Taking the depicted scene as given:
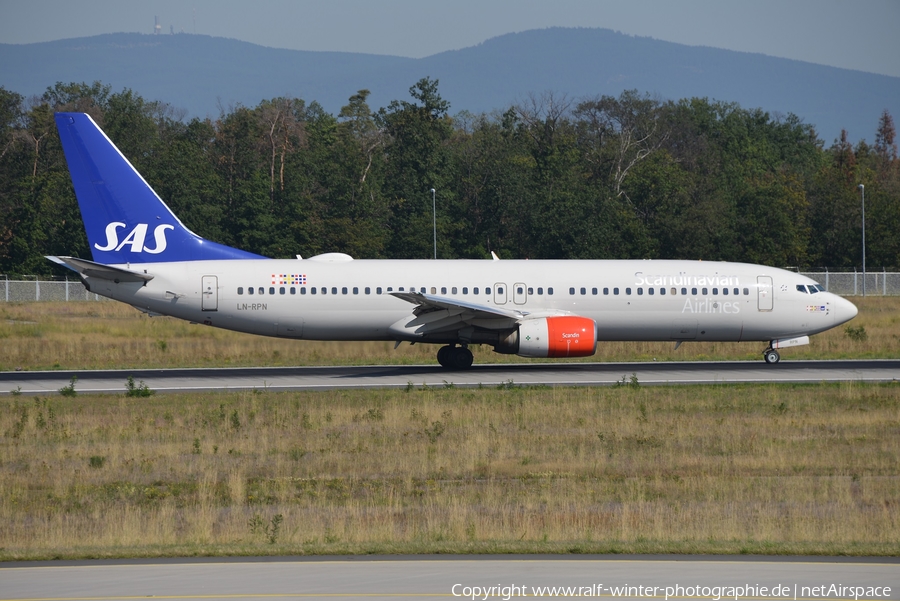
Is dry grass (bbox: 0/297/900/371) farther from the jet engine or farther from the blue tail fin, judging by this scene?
the jet engine

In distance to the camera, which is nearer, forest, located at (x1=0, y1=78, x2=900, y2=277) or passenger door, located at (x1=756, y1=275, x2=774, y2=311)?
passenger door, located at (x1=756, y1=275, x2=774, y2=311)

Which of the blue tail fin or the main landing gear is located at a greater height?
the blue tail fin

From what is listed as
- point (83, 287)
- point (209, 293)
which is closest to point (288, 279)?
point (209, 293)

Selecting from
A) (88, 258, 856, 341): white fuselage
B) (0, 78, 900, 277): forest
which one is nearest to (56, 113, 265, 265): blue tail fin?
(88, 258, 856, 341): white fuselage

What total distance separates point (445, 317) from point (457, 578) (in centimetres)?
2147

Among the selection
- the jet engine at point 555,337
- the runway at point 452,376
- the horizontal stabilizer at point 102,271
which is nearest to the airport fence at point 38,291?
the runway at point 452,376

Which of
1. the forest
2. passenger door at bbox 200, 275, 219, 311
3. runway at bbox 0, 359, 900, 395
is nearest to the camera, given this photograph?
runway at bbox 0, 359, 900, 395

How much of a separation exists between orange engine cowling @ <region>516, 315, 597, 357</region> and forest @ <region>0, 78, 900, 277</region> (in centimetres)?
4273

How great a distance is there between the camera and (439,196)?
281 ft

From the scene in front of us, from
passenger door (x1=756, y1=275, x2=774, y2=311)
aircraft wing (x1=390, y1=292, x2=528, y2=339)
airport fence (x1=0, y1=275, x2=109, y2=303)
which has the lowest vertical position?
aircraft wing (x1=390, y1=292, x2=528, y2=339)

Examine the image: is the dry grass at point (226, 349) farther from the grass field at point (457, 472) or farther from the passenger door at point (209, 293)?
the grass field at point (457, 472)

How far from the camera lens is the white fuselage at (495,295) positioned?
32.8 meters

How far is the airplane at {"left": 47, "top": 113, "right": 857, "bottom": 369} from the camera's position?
3250 centimetres

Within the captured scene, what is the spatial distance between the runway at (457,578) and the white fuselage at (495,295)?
20.9m
